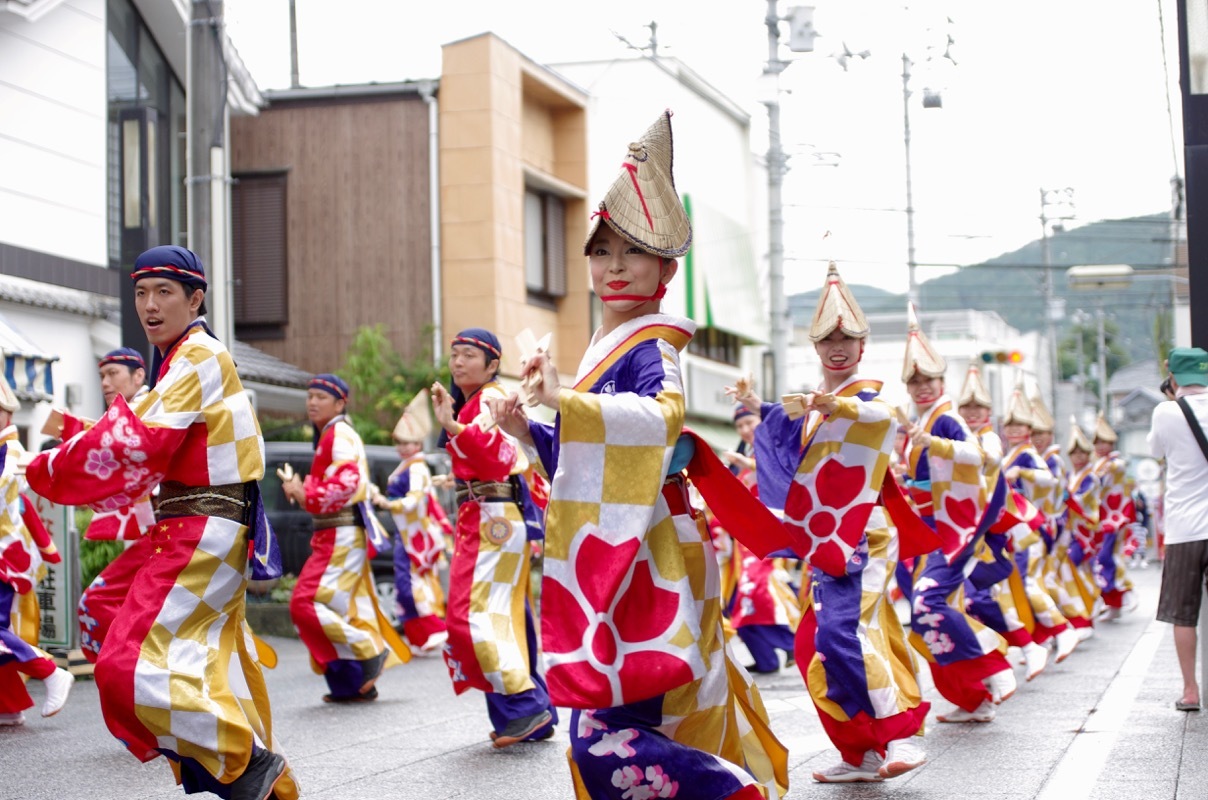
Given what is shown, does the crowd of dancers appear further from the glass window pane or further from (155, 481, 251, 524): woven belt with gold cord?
the glass window pane

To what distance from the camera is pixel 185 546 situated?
17.6 feet

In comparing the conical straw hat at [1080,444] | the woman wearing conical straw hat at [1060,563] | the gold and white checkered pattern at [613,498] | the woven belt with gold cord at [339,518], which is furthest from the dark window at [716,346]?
the gold and white checkered pattern at [613,498]

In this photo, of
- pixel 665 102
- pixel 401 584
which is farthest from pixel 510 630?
pixel 665 102

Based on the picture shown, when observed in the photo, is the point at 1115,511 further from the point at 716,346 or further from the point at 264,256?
the point at 716,346

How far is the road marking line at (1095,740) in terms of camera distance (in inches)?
254

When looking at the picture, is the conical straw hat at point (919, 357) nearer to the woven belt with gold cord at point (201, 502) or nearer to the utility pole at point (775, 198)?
the woven belt with gold cord at point (201, 502)

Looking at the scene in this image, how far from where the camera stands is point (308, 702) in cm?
1030

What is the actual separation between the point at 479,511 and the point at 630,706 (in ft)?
13.0

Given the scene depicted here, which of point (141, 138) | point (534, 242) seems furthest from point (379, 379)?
point (141, 138)

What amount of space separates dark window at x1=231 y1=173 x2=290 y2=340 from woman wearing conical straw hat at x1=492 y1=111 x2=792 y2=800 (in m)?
20.1

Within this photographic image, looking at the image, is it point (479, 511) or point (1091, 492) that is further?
point (1091, 492)

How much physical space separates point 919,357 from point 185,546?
16.0 ft

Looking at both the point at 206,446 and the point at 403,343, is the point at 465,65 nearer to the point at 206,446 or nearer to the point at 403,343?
the point at 403,343

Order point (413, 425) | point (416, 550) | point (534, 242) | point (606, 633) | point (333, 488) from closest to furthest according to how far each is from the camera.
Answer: point (606, 633), point (333, 488), point (413, 425), point (416, 550), point (534, 242)
